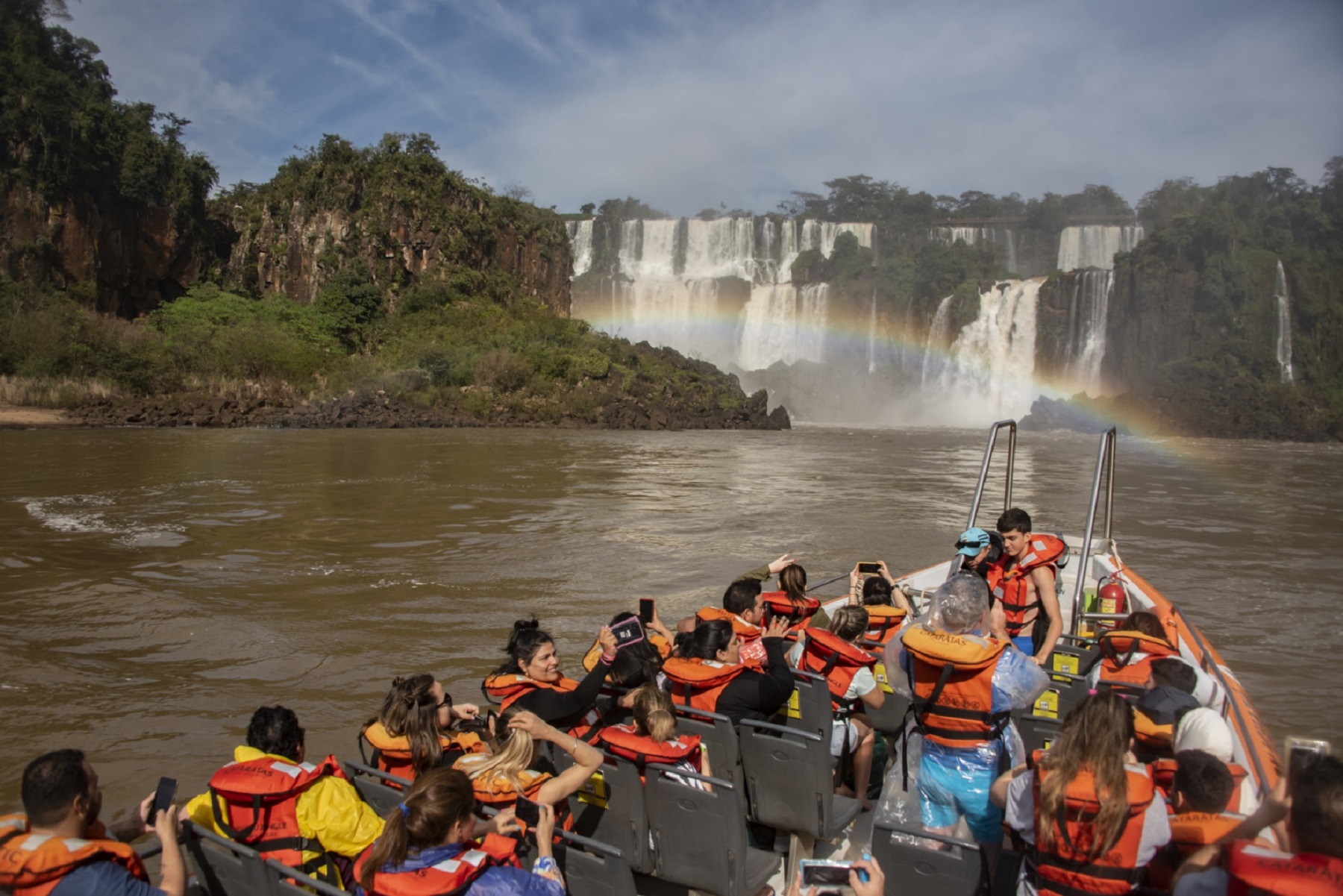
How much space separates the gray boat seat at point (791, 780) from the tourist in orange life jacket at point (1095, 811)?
1160mm

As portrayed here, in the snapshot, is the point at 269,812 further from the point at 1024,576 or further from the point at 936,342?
the point at 936,342

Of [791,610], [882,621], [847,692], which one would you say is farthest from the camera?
[791,610]

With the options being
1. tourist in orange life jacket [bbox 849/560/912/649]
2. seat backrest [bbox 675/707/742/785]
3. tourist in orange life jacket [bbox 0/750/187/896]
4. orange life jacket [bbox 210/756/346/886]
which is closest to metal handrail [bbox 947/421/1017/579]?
tourist in orange life jacket [bbox 849/560/912/649]

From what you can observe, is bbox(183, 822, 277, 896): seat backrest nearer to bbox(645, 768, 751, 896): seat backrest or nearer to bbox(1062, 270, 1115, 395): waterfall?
bbox(645, 768, 751, 896): seat backrest

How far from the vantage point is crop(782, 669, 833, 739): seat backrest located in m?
4.32

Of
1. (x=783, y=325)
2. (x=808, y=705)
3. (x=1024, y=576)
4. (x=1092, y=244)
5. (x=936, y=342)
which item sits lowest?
(x=808, y=705)

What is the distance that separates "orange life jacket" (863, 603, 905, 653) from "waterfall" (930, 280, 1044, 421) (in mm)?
51291

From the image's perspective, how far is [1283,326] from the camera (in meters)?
51.4

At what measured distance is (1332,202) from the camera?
5728 centimetres

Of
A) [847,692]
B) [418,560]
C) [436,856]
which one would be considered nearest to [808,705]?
[847,692]

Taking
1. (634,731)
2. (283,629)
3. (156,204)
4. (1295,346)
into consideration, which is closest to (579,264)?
(156,204)

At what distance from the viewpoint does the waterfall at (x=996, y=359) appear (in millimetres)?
54781

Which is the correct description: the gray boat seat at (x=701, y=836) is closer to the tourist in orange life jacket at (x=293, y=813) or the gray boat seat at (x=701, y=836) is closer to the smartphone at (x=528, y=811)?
the smartphone at (x=528, y=811)

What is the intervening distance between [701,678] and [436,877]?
1.80m
